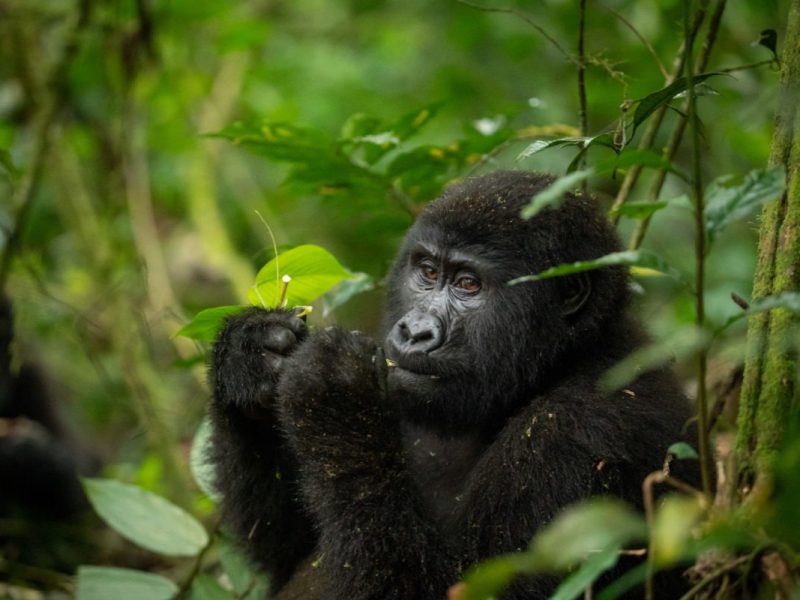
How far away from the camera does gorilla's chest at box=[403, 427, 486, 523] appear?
336 cm

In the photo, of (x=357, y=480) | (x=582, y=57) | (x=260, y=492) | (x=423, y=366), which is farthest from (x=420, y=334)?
(x=582, y=57)

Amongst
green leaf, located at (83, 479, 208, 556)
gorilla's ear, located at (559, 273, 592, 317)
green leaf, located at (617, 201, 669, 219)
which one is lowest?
green leaf, located at (83, 479, 208, 556)

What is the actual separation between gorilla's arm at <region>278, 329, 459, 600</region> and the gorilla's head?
30 cm

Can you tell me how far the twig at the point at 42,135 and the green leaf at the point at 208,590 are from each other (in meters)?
1.60

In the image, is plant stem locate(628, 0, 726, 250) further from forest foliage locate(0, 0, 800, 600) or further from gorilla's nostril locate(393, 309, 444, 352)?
gorilla's nostril locate(393, 309, 444, 352)

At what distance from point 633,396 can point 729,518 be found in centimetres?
107

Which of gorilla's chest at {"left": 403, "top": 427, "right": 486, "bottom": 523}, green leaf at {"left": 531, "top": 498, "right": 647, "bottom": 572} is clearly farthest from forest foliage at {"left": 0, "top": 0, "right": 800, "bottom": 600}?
gorilla's chest at {"left": 403, "top": 427, "right": 486, "bottom": 523}

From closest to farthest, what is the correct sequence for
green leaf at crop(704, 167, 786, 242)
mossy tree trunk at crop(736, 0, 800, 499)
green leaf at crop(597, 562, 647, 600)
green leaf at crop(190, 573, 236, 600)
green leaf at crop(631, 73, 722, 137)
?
green leaf at crop(597, 562, 647, 600) < green leaf at crop(704, 167, 786, 242) < mossy tree trunk at crop(736, 0, 800, 499) < green leaf at crop(631, 73, 722, 137) < green leaf at crop(190, 573, 236, 600)

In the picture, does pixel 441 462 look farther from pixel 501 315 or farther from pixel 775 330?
pixel 775 330

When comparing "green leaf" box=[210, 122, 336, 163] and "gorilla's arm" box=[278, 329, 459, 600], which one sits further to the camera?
"green leaf" box=[210, 122, 336, 163]

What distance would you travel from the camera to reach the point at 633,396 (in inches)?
118

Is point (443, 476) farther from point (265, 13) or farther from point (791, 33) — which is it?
point (265, 13)

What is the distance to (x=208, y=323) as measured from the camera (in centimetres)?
326

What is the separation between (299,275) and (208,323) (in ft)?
1.24
